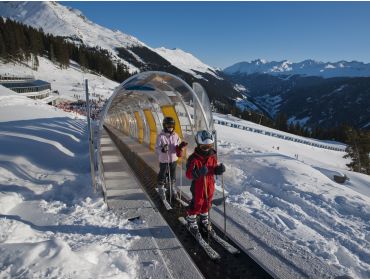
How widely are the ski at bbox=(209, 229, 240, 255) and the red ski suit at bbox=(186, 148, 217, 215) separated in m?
0.48

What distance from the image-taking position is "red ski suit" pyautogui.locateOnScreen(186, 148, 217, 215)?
6.01 m

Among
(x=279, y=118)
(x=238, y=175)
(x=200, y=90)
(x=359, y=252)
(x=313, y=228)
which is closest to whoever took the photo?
(x=359, y=252)

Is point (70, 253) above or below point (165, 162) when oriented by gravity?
below

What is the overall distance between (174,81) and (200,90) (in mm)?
915

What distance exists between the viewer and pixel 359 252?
5984 mm

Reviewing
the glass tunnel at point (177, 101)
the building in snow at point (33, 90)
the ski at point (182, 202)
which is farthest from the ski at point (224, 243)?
the building in snow at point (33, 90)

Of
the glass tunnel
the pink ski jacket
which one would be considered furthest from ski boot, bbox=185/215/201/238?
the glass tunnel

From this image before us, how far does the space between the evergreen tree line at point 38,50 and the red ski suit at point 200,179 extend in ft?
323

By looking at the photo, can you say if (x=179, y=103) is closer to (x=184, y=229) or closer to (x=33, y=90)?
(x=184, y=229)

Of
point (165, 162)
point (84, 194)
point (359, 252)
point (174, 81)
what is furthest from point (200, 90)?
point (359, 252)

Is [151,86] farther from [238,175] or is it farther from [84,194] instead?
[84,194]

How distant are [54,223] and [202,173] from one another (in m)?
3.30

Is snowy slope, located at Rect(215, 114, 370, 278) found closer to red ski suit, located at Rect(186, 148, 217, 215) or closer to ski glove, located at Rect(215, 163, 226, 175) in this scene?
red ski suit, located at Rect(186, 148, 217, 215)

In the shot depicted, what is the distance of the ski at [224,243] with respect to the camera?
571cm
